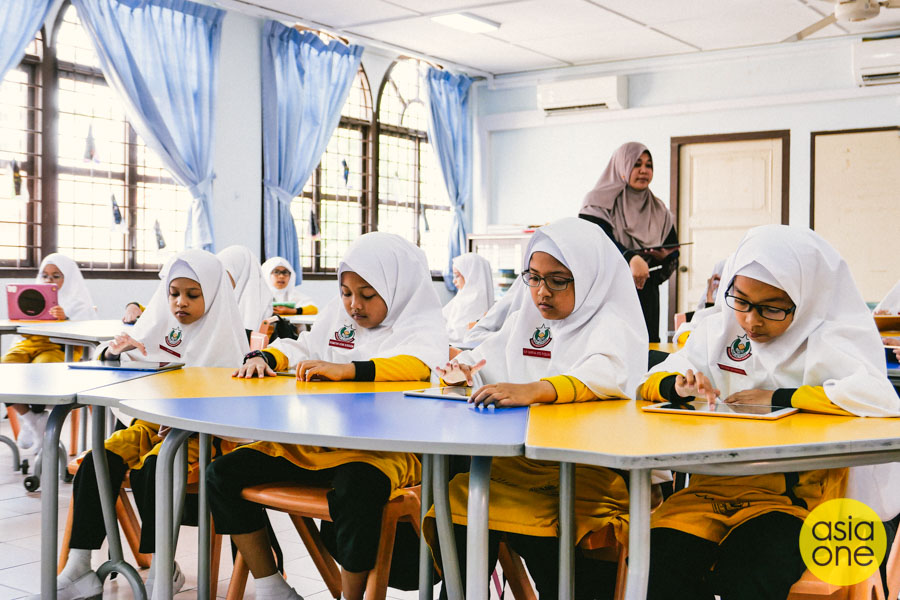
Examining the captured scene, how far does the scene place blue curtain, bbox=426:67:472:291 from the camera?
8.75 meters

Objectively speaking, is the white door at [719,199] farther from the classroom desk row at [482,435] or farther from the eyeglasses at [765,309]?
the classroom desk row at [482,435]

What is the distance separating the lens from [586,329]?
2104 mm

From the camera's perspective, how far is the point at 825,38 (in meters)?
7.36

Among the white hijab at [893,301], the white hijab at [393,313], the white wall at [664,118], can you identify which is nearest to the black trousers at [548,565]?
the white hijab at [393,313]

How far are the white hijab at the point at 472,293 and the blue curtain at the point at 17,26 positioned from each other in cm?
342

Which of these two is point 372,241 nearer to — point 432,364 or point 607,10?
point 432,364

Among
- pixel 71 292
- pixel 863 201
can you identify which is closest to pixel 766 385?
pixel 71 292

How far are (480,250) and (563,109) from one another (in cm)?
158

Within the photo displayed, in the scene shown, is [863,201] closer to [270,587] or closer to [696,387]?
[696,387]

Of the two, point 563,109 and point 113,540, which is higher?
point 563,109

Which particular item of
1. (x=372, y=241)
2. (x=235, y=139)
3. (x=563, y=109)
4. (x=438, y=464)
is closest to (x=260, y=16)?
(x=235, y=139)

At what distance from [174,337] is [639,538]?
2030mm

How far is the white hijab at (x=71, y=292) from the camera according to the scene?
525 cm

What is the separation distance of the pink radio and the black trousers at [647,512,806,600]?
4.21 meters
